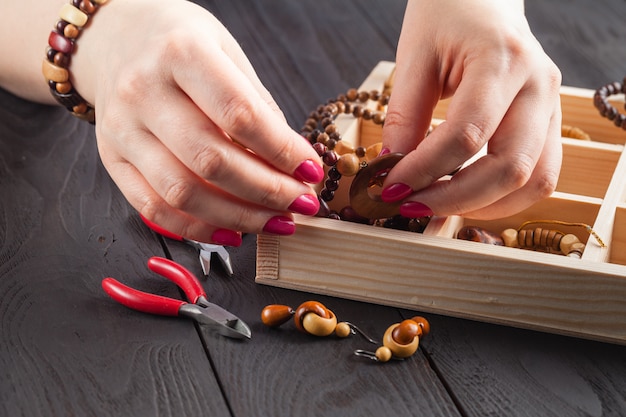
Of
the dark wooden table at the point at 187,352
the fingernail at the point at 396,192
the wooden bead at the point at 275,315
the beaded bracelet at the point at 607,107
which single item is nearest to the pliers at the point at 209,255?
the dark wooden table at the point at 187,352

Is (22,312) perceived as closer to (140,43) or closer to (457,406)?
(140,43)

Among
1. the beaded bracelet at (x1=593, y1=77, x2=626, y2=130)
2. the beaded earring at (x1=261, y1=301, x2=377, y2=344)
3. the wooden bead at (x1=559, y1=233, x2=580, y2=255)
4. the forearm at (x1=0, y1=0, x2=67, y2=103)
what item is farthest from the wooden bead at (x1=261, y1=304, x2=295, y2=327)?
the beaded bracelet at (x1=593, y1=77, x2=626, y2=130)

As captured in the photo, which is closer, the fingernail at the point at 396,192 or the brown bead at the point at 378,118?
the fingernail at the point at 396,192

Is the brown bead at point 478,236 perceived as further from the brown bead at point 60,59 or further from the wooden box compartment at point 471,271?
the brown bead at point 60,59

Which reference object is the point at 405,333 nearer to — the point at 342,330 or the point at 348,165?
the point at 342,330

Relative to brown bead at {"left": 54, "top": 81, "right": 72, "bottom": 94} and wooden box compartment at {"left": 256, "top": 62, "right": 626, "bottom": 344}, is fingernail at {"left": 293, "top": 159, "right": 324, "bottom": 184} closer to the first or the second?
wooden box compartment at {"left": 256, "top": 62, "right": 626, "bottom": 344}

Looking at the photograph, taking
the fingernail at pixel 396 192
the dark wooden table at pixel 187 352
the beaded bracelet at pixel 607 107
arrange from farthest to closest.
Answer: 1. the beaded bracelet at pixel 607 107
2. the fingernail at pixel 396 192
3. the dark wooden table at pixel 187 352
